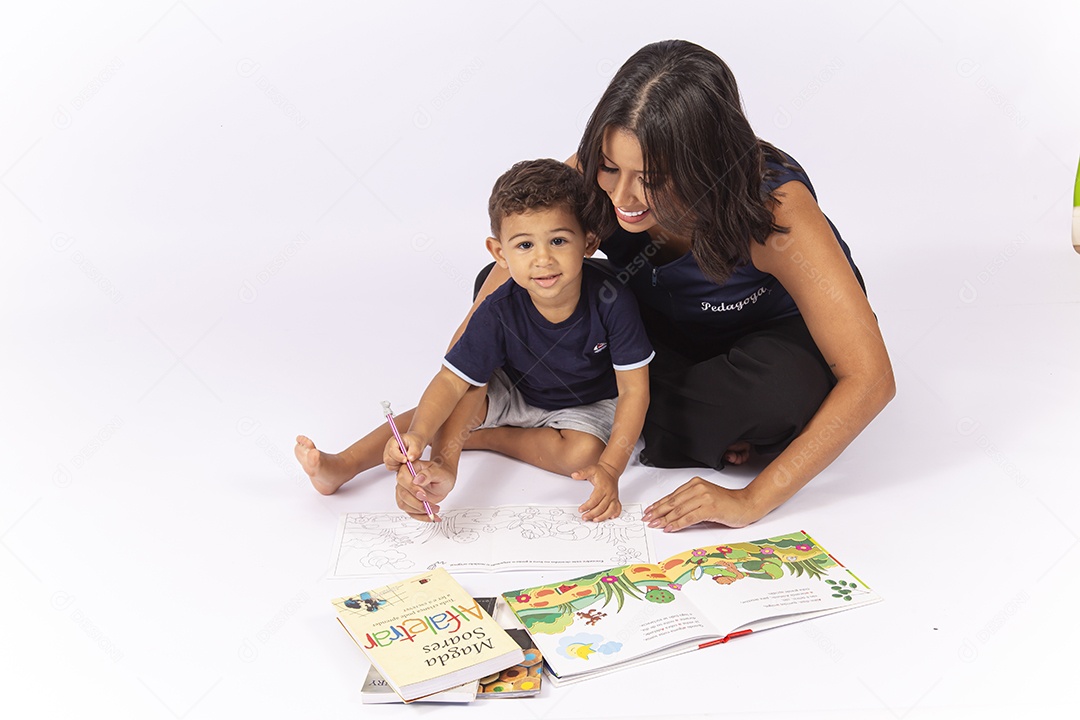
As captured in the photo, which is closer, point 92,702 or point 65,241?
point 92,702

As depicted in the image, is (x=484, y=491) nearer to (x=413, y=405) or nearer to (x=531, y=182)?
(x=413, y=405)

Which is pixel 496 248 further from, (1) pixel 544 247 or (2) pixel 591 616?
(2) pixel 591 616

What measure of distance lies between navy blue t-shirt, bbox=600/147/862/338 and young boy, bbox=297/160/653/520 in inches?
3.8

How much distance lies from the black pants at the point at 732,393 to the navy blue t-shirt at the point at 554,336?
118 millimetres

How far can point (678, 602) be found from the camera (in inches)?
70.9

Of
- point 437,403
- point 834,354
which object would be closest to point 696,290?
point 834,354

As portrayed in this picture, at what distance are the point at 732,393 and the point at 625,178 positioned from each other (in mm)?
463

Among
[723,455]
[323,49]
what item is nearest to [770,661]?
[723,455]

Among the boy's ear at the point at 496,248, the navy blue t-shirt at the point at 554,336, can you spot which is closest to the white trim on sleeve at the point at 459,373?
the navy blue t-shirt at the point at 554,336

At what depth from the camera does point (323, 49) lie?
3164 millimetres

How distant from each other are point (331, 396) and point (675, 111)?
1074mm

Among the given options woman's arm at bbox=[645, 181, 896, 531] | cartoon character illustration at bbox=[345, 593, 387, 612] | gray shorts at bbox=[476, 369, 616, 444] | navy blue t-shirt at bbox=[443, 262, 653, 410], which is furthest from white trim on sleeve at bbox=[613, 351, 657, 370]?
cartoon character illustration at bbox=[345, 593, 387, 612]

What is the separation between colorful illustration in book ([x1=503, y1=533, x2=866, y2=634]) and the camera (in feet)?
5.88

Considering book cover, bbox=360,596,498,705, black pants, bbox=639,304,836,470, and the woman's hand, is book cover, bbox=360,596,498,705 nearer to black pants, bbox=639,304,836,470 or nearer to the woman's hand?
the woman's hand
